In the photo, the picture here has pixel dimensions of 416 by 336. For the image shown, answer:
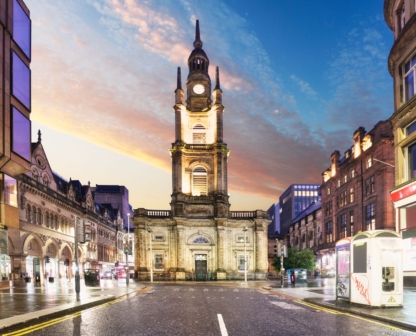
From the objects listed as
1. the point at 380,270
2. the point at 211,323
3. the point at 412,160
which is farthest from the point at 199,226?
the point at 211,323

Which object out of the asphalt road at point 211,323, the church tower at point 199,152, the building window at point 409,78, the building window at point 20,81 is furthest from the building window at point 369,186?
the building window at point 20,81

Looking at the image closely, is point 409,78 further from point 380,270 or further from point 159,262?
point 159,262

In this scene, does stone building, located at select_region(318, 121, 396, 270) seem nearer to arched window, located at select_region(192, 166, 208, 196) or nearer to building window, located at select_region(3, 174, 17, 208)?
arched window, located at select_region(192, 166, 208, 196)

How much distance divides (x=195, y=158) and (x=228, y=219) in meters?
10.7

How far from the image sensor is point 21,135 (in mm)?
28141

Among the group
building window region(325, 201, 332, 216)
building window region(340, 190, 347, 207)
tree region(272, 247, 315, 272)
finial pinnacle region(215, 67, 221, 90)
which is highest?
finial pinnacle region(215, 67, 221, 90)

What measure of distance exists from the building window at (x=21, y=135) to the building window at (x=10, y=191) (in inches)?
66.6

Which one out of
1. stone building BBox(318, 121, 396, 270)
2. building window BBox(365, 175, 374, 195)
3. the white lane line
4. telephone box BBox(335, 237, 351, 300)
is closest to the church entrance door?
stone building BBox(318, 121, 396, 270)

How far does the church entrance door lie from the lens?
67.1 metres

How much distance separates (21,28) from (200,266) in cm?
4671

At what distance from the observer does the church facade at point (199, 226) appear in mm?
66875

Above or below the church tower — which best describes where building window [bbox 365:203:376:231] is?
below

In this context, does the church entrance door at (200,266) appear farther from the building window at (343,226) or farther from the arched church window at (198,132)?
the building window at (343,226)

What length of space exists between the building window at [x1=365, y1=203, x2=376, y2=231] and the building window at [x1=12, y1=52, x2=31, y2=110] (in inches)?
1623
